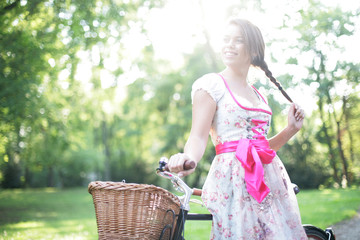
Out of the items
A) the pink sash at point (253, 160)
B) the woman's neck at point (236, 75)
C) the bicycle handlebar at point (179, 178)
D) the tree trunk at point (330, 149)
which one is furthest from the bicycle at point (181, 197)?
the tree trunk at point (330, 149)

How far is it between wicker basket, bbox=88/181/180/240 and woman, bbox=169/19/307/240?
280mm

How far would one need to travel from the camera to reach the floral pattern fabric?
78.7 inches

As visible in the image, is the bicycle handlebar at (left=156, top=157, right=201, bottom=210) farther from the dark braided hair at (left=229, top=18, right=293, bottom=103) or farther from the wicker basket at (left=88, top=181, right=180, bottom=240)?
the dark braided hair at (left=229, top=18, right=293, bottom=103)

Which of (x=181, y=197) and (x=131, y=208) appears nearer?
(x=131, y=208)

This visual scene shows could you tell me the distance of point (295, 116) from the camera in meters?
2.41

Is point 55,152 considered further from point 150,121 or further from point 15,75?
point 150,121

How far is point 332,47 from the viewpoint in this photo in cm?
1933

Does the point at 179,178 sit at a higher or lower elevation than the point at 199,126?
lower

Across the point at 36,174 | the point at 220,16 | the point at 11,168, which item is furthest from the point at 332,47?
the point at 36,174

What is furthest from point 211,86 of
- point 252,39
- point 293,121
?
point 293,121

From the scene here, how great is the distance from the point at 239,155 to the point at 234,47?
62cm

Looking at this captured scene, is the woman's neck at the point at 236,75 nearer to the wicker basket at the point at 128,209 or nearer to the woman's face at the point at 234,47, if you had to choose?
the woman's face at the point at 234,47

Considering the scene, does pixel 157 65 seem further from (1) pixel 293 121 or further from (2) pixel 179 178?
(2) pixel 179 178

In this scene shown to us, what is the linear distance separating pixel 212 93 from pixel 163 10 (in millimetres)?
10624
